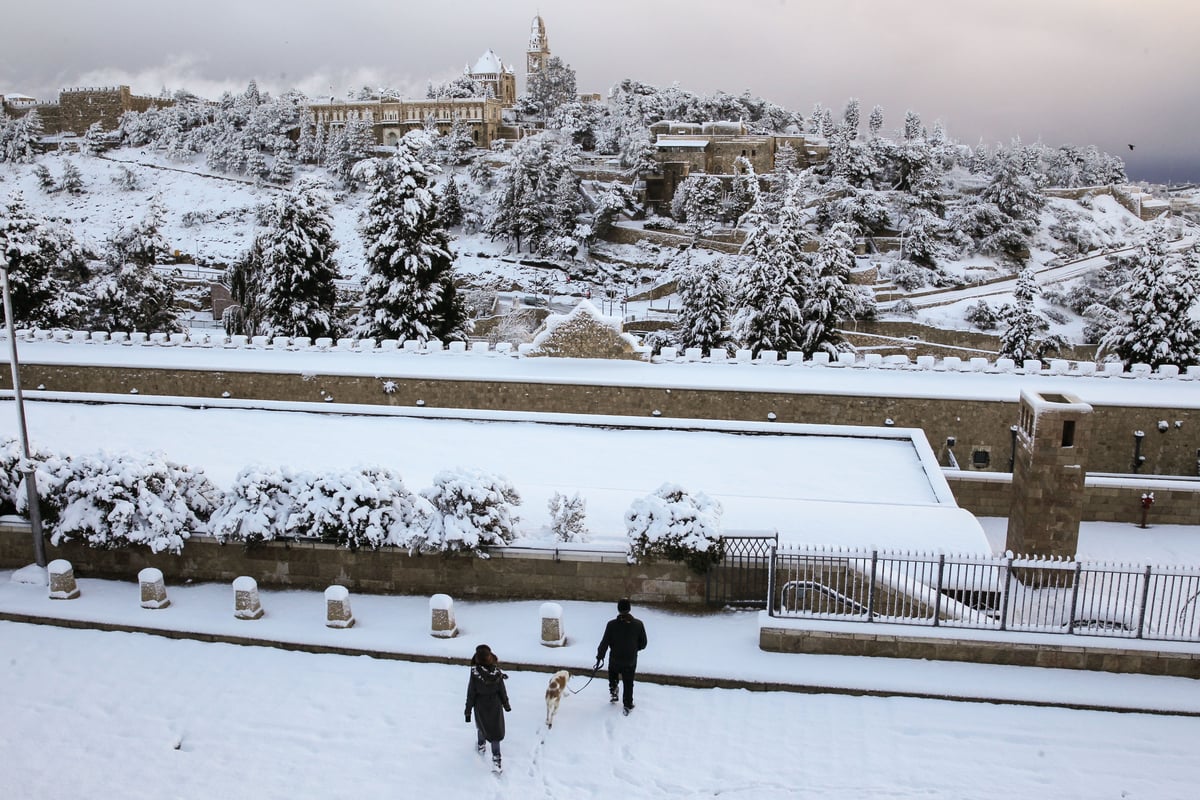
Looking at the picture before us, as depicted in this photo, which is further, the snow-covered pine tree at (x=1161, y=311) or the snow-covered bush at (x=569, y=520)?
the snow-covered pine tree at (x=1161, y=311)

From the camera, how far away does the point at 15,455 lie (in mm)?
11898

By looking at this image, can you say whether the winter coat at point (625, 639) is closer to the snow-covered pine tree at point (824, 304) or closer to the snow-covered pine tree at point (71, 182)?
the snow-covered pine tree at point (824, 304)

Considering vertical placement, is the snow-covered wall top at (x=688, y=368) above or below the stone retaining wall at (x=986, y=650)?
above

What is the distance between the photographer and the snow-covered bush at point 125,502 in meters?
11.0

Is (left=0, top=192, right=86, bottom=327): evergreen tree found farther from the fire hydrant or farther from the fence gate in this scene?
the fire hydrant

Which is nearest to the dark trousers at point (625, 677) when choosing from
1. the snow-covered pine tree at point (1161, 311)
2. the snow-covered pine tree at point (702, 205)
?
the snow-covered pine tree at point (1161, 311)

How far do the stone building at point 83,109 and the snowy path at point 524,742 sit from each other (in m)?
92.5

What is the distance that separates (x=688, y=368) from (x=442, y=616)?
10822 millimetres

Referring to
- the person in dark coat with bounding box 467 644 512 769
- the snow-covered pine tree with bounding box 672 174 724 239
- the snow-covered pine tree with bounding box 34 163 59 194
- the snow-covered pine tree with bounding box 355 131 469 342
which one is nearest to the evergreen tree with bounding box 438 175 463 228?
the snow-covered pine tree with bounding box 672 174 724 239

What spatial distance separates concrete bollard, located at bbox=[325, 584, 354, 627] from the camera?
10227 millimetres

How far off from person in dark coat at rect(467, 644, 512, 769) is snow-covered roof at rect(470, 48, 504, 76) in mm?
103827

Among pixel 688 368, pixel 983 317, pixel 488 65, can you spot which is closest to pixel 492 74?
pixel 488 65

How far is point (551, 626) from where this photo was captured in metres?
9.75

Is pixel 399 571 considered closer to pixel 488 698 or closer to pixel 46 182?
pixel 488 698
